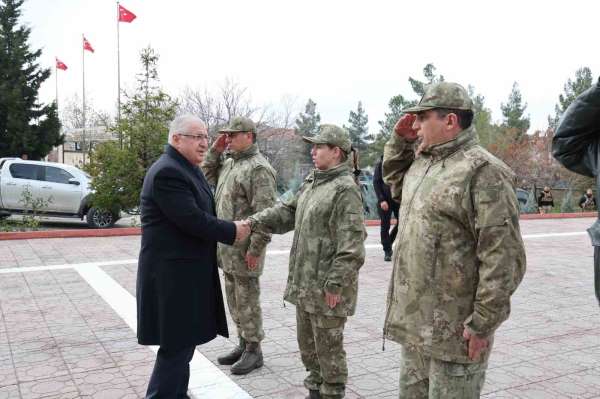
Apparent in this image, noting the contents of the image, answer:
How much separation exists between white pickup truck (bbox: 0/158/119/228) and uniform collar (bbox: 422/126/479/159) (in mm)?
12121

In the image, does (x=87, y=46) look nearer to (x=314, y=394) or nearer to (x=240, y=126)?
(x=240, y=126)

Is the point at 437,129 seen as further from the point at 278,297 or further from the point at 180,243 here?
the point at 278,297

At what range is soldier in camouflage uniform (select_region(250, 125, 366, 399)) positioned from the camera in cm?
329

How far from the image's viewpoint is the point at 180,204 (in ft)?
10.4

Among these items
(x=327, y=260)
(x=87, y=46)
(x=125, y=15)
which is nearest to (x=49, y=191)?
(x=327, y=260)

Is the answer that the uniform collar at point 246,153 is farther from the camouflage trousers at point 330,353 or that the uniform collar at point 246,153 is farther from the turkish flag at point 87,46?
the turkish flag at point 87,46

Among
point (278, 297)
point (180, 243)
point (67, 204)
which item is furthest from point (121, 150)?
point (180, 243)

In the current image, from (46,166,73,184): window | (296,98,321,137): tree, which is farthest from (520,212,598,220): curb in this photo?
(296,98,321,137): tree

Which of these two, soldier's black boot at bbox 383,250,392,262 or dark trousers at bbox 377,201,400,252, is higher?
dark trousers at bbox 377,201,400,252

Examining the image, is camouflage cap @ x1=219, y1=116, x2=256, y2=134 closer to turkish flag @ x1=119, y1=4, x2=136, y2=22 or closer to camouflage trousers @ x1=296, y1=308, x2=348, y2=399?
camouflage trousers @ x1=296, y1=308, x2=348, y2=399

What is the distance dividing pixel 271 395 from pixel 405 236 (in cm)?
185

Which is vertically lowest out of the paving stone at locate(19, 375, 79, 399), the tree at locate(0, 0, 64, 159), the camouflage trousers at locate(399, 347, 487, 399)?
the paving stone at locate(19, 375, 79, 399)

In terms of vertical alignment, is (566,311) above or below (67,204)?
below

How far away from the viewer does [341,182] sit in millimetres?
3410
